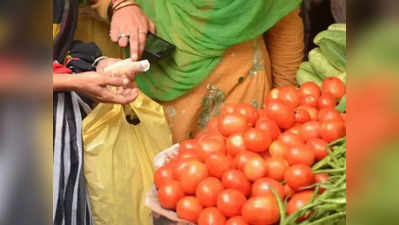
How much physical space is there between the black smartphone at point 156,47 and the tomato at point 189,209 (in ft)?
2.57

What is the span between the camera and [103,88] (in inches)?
68.3

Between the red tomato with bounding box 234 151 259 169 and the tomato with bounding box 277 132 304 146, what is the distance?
0.08 meters

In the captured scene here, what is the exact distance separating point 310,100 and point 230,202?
0.45 m

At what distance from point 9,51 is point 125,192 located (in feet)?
4.57

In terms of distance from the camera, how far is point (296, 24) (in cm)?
217

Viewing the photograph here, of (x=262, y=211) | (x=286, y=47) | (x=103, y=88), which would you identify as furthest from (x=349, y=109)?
(x=286, y=47)

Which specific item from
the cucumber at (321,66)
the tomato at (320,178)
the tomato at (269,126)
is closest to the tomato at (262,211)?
the tomato at (320,178)

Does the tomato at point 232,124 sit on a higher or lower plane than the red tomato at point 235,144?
higher

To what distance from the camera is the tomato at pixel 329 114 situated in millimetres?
1374

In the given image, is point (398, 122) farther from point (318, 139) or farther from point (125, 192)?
point (125, 192)

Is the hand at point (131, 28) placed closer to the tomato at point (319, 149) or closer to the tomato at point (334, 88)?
the tomato at point (334, 88)

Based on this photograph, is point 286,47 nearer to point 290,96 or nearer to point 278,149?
point 290,96

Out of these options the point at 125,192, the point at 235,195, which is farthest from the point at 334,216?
the point at 125,192

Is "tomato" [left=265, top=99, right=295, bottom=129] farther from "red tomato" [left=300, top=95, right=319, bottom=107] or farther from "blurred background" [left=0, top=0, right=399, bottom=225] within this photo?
"blurred background" [left=0, top=0, right=399, bottom=225]
